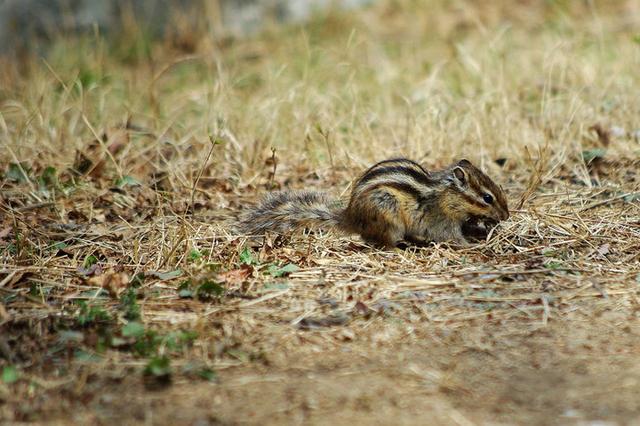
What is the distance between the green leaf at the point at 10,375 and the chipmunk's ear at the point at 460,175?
103 inches

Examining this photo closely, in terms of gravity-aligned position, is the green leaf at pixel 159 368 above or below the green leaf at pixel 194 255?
above

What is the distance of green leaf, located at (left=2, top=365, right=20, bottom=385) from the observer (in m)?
3.34

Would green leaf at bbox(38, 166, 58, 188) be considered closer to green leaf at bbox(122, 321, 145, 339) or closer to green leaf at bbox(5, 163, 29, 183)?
green leaf at bbox(5, 163, 29, 183)

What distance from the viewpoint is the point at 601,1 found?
10859 mm

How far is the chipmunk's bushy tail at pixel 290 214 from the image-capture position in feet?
16.5

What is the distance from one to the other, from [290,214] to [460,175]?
0.99m

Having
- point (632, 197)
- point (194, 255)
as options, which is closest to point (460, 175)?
point (632, 197)

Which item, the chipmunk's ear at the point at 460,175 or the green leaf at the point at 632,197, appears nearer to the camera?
the chipmunk's ear at the point at 460,175

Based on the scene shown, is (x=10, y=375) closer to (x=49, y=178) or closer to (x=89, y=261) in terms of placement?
(x=89, y=261)

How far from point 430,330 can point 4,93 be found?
5.52m

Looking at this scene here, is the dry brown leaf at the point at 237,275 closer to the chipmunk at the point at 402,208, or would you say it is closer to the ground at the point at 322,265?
the ground at the point at 322,265

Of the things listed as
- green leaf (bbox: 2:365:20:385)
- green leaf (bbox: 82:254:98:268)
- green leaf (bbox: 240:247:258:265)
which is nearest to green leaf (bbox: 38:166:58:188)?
green leaf (bbox: 82:254:98:268)

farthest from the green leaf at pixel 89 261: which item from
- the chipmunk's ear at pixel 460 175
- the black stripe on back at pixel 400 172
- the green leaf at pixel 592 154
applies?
the green leaf at pixel 592 154

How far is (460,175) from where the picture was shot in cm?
498
